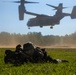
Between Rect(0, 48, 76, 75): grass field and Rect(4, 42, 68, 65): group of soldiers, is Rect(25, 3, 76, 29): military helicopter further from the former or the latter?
Rect(0, 48, 76, 75): grass field

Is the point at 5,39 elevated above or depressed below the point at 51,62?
below

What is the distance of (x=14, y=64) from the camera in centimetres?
1328

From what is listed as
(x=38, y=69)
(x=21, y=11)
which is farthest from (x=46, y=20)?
(x=38, y=69)

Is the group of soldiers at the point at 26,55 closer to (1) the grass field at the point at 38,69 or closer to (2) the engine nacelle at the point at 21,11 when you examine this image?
(1) the grass field at the point at 38,69

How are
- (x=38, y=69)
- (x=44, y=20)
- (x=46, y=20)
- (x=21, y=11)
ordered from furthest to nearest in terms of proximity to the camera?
(x=21, y=11), (x=44, y=20), (x=46, y=20), (x=38, y=69)

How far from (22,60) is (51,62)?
4.84 ft

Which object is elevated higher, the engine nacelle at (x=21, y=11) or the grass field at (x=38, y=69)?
the engine nacelle at (x=21, y=11)

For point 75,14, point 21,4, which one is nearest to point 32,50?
point 75,14

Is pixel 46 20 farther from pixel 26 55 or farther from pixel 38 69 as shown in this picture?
pixel 38 69

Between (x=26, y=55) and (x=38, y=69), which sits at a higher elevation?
(x=26, y=55)

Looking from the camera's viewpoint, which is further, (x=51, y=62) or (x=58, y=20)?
(x=58, y=20)

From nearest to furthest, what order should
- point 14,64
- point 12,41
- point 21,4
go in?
point 14,64 < point 21,4 < point 12,41

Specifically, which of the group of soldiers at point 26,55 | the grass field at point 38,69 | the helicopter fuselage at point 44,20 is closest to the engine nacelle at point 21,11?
the helicopter fuselage at point 44,20

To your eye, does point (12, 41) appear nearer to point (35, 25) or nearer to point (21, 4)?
point (21, 4)
